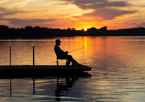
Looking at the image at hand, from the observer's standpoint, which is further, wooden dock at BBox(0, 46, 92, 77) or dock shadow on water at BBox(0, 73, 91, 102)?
wooden dock at BBox(0, 46, 92, 77)

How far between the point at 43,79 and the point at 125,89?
5405 mm

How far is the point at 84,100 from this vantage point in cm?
1055

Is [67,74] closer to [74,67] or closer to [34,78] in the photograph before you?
[74,67]

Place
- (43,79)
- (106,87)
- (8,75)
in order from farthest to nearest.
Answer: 1. (8,75)
2. (43,79)
3. (106,87)

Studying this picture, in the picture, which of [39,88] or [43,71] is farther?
[43,71]

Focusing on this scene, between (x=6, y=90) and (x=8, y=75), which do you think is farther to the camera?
(x=8, y=75)

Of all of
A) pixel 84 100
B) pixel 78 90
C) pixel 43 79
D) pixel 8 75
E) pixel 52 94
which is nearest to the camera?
pixel 84 100

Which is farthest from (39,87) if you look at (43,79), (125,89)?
(125,89)

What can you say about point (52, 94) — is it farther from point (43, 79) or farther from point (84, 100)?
point (43, 79)

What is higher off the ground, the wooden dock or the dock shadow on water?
the wooden dock

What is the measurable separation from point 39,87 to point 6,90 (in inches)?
66.4

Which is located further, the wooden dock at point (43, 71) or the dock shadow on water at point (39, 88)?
the wooden dock at point (43, 71)

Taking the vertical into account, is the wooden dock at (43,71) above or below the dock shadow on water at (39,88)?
above

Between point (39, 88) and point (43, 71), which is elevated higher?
point (43, 71)
